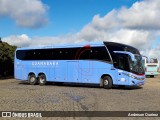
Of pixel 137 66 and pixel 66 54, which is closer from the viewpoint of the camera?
pixel 137 66

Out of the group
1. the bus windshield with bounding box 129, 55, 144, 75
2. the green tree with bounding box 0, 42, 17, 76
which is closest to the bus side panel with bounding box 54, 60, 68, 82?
the bus windshield with bounding box 129, 55, 144, 75

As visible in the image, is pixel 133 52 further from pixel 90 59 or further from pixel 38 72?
pixel 38 72

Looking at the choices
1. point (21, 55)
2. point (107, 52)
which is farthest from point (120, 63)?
point (21, 55)

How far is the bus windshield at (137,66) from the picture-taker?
25016mm

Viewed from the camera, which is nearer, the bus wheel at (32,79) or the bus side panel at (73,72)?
the bus side panel at (73,72)

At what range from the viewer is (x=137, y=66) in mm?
25500

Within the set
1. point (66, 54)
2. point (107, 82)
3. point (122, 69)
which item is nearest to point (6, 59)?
point (66, 54)

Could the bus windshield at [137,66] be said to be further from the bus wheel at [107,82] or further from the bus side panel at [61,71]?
the bus side panel at [61,71]

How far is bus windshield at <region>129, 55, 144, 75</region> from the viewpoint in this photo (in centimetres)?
2502

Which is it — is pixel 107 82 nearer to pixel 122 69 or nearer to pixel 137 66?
pixel 122 69


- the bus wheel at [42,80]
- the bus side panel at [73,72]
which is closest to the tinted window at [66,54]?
the bus side panel at [73,72]

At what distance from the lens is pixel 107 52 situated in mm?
25250

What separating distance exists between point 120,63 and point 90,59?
2.44m

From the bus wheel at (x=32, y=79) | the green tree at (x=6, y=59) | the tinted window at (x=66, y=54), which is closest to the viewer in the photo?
the tinted window at (x=66, y=54)
